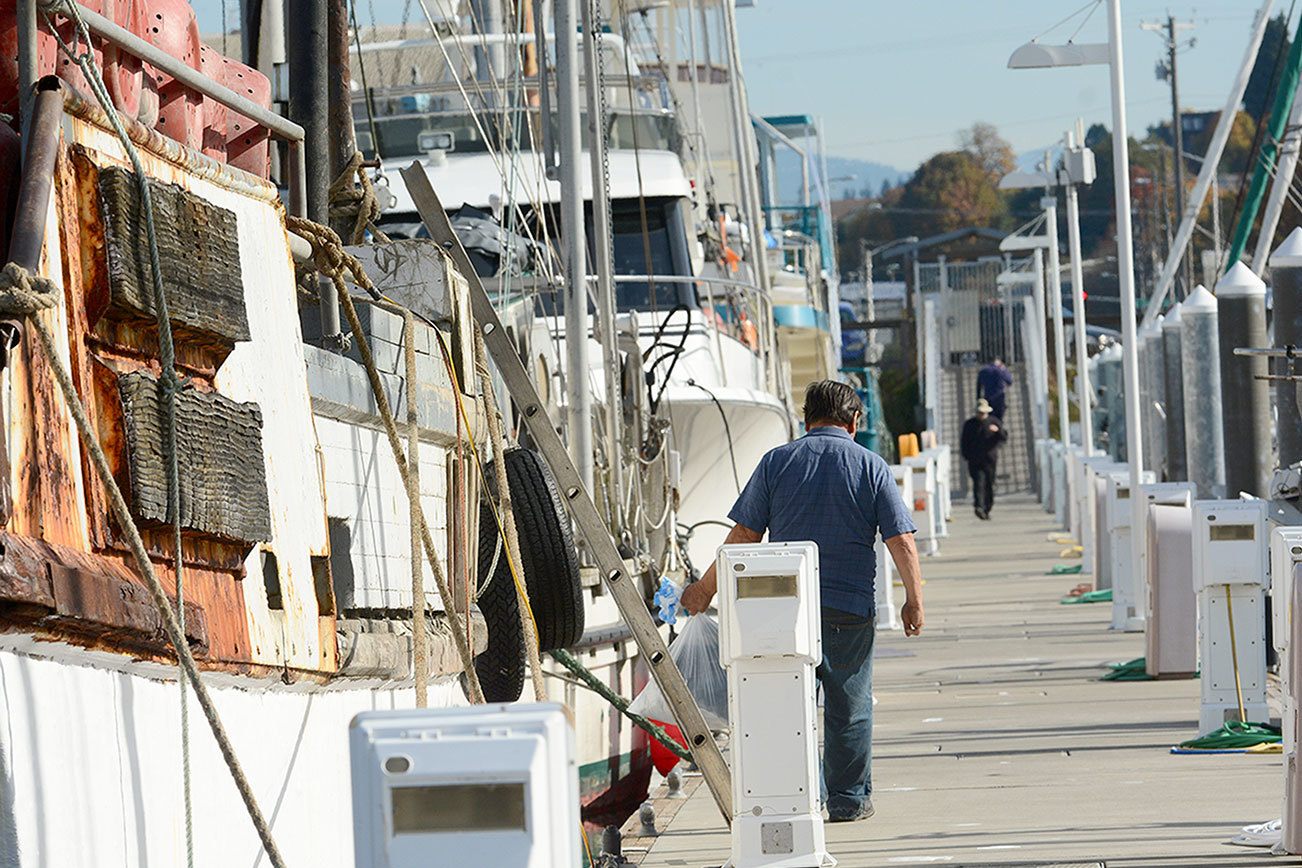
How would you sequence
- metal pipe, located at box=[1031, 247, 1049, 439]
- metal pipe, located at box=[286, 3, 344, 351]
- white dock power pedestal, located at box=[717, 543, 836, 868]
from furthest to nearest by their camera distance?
metal pipe, located at box=[1031, 247, 1049, 439]
metal pipe, located at box=[286, 3, 344, 351]
white dock power pedestal, located at box=[717, 543, 836, 868]

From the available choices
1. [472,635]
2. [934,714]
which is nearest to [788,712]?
[472,635]

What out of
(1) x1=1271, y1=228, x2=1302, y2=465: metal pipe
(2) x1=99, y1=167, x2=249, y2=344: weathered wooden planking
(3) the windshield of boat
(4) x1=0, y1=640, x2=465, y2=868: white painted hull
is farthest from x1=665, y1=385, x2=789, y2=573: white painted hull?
(2) x1=99, y1=167, x2=249, y2=344: weathered wooden planking

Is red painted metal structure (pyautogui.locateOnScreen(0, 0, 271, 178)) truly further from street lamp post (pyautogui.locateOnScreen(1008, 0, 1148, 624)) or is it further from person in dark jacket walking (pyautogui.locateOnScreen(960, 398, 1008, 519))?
person in dark jacket walking (pyautogui.locateOnScreen(960, 398, 1008, 519))


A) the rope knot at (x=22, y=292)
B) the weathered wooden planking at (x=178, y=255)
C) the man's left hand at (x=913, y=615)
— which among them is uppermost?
the weathered wooden planking at (x=178, y=255)

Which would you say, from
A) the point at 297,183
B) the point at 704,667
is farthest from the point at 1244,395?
the point at 297,183

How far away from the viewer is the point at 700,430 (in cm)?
1761

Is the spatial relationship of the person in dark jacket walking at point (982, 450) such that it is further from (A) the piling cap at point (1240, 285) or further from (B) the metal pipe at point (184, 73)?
(B) the metal pipe at point (184, 73)

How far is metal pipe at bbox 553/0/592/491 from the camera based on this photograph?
1162 cm

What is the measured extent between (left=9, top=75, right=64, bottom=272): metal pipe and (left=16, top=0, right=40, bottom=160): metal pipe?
0.09ft

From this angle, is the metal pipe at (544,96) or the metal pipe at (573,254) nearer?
the metal pipe at (573,254)

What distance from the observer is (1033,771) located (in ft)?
33.1

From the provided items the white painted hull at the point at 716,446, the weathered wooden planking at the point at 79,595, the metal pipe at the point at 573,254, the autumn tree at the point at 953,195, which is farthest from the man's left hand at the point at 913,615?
the autumn tree at the point at 953,195

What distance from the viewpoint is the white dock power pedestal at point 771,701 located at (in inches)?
298

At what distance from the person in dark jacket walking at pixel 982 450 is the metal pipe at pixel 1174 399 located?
15724 mm
